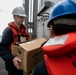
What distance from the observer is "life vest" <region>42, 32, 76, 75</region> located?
866 mm

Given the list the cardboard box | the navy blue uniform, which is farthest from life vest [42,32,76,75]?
the navy blue uniform

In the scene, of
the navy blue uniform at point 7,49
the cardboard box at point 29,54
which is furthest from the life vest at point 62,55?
the navy blue uniform at point 7,49

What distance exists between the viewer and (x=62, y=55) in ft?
3.00

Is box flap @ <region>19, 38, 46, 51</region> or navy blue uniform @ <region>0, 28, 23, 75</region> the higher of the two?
box flap @ <region>19, 38, 46, 51</region>

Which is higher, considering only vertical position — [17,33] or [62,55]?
[62,55]

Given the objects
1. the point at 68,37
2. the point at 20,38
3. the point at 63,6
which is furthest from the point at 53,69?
the point at 20,38

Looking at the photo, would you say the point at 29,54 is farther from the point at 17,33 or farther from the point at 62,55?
the point at 62,55

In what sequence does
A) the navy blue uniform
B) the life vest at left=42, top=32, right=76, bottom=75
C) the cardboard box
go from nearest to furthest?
the life vest at left=42, top=32, right=76, bottom=75
the cardboard box
the navy blue uniform

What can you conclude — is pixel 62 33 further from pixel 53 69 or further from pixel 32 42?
pixel 32 42

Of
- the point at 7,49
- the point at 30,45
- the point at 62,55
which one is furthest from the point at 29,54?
the point at 62,55

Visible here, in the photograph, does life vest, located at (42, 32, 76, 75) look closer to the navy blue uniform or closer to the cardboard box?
the cardboard box

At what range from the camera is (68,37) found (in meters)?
0.90

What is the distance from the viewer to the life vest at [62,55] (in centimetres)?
87

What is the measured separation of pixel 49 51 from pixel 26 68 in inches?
34.2
